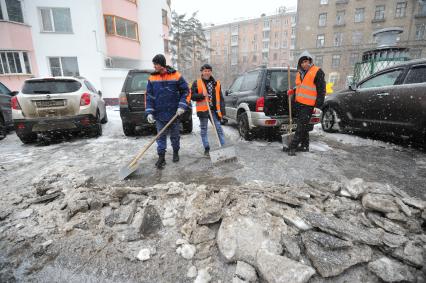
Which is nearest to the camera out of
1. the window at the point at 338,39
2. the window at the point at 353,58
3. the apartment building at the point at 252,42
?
the window at the point at 353,58

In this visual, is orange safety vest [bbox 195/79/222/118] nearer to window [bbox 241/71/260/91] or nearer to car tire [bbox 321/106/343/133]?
window [bbox 241/71/260/91]

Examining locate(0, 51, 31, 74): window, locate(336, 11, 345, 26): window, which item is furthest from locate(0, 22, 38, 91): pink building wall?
locate(336, 11, 345, 26): window

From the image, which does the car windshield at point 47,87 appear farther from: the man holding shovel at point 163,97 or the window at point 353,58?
the window at point 353,58

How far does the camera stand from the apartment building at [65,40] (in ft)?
43.8

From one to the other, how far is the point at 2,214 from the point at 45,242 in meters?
0.87

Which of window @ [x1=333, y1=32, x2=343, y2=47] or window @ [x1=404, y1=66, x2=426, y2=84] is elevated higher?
window @ [x1=333, y1=32, x2=343, y2=47]

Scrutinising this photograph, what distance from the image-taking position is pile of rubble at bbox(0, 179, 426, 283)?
72.9 inches

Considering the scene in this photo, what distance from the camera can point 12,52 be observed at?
13359mm

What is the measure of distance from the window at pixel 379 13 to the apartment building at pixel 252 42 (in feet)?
57.3

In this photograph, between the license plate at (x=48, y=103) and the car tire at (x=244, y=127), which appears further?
the car tire at (x=244, y=127)

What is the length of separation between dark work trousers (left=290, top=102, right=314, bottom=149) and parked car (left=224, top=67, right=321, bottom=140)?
0.59m

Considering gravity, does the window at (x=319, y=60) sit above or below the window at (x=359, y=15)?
Result: below

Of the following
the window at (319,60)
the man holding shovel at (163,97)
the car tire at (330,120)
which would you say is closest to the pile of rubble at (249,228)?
the man holding shovel at (163,97)

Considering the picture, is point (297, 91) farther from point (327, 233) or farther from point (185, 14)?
point (185, 14)
